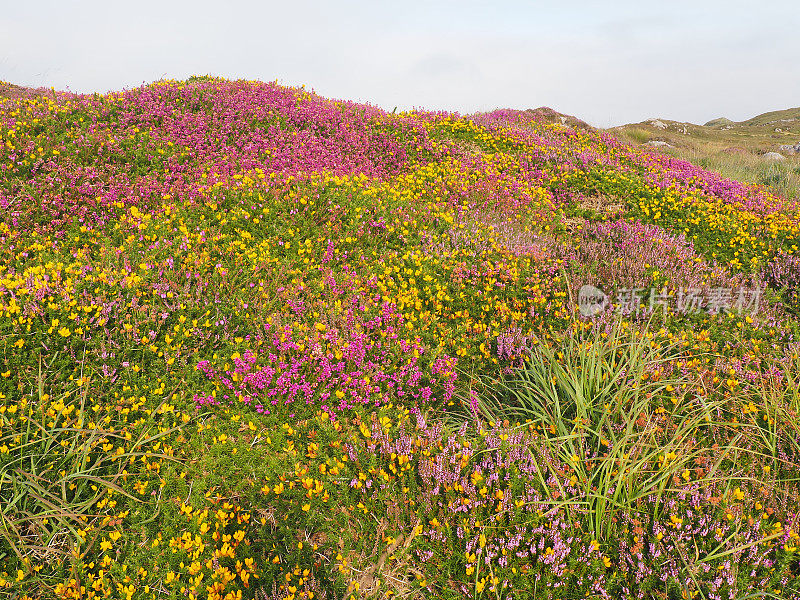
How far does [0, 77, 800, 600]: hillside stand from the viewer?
316 cm

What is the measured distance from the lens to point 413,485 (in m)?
3.48

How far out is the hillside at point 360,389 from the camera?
10.4 feet

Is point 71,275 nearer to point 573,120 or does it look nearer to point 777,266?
point 777,266

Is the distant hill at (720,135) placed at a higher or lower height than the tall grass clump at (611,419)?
higher

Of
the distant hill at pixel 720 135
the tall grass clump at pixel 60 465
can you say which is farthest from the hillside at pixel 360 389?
the distant hill at pixel 720 135

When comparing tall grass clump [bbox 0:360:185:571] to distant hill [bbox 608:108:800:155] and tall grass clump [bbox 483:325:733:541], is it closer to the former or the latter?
tall grass clump [bbox 483:325:733:541]

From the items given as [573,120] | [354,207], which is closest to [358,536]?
[354,207]

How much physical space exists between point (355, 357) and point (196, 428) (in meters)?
1.63

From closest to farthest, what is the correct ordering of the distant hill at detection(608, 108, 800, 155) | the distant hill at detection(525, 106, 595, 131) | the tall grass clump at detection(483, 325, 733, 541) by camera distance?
the tall grass clump at detection(483, 325, 733, 541) < the distant hill at detection(525, 106, 595, 131) < the distant hill at detection(608, 108, 800, 155)

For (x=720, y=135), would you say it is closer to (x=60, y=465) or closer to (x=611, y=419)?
(x=611, y=419)

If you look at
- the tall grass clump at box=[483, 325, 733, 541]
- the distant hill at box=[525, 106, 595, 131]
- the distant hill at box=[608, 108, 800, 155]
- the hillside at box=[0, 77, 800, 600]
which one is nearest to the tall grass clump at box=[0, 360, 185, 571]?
the hillside at box=[0, 77, 800, 600]

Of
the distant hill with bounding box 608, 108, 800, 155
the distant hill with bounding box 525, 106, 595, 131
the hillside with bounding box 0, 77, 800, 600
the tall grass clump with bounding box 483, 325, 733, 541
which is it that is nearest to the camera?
the hillside with bounding box 0, 77, 800, 600

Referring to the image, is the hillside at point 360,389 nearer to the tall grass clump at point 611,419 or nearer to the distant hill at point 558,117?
Answer: the tall grass clump at point 611,419

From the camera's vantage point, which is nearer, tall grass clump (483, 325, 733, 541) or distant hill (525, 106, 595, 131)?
tall grass clump (483, 325, 733, 541)
